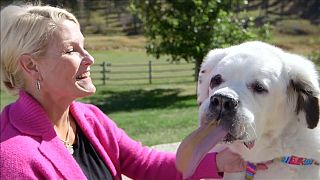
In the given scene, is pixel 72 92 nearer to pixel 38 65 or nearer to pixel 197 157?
pixel 38 65

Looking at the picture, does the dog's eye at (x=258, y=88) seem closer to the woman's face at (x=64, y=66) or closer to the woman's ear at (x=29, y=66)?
the woman's face at (x=64, y=66)

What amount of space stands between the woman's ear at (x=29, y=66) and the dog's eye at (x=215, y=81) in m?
0.88

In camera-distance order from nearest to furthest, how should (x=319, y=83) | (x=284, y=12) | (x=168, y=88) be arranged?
1. (x=319, y=83)
2. (x=168, y=88)
3. (x=284, y=12)

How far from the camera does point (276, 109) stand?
2516mm

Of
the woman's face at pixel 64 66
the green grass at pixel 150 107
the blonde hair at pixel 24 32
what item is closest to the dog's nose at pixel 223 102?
the woman's face at pixel 64 66

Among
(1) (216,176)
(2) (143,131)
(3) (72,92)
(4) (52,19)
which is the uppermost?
(4) (52,19)

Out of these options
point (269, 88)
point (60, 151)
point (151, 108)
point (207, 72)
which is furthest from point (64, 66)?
point (151, 108)

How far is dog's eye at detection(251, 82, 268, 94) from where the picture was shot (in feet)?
8.14

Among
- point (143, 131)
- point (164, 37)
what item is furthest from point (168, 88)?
point (143, 131)

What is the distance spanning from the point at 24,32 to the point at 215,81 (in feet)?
3.19

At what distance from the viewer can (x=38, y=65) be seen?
270cm

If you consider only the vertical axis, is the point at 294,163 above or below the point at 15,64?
below

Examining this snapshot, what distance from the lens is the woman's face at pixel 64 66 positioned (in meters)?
2.70

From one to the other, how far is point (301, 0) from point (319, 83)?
7867 centimetres
